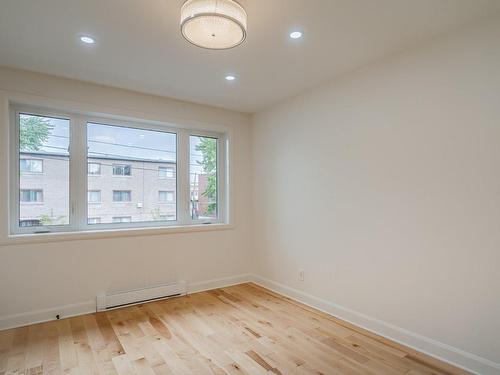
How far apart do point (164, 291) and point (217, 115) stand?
2.51m

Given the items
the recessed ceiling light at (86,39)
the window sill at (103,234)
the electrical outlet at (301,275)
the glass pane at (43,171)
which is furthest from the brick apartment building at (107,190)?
the electrical outlet at (301,275)

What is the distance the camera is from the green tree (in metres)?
4.33

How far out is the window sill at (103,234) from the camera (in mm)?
2963

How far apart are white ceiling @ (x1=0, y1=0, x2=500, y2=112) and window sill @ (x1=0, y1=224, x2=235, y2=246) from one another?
1.70 m

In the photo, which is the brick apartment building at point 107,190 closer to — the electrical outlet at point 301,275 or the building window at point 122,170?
the building window at point 122,170

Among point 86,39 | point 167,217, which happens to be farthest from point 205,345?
point 86,39

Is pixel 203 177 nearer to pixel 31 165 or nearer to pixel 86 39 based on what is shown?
pixel 31 165

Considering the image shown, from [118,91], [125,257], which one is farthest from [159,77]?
[125,257]

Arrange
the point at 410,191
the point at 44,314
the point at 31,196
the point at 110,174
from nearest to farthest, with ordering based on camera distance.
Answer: the point at 410,191, the point at 44,314, the point at 31,196, the point at 110,174

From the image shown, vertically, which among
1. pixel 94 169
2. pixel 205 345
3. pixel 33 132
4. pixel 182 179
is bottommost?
pixel 205 345

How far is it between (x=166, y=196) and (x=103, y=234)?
928 mm

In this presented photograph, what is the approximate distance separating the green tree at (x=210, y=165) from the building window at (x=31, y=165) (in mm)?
1898

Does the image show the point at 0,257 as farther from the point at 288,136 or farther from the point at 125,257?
the point at 288,136

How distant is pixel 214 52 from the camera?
263cm
